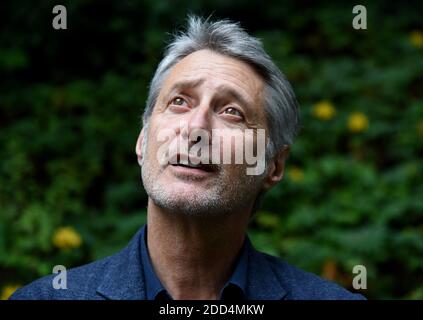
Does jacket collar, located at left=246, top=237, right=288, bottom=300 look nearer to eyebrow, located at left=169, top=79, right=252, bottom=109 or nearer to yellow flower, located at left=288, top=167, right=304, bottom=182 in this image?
eyebrow, located at left=169, top=79, right=252, bottom=109

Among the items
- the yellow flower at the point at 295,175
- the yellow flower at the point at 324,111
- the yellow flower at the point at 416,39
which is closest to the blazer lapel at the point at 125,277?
the yellow flower at the point at 295,175

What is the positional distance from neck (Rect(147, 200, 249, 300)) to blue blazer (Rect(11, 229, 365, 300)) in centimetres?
10

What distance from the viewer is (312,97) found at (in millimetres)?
5504

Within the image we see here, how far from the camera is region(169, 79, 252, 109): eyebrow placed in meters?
2.31

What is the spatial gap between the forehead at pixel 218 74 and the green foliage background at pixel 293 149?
1772mm

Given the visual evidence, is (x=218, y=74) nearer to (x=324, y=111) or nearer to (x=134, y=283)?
(x=134, y=283)

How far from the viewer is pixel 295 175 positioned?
15.4 ft

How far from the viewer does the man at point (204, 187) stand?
218cm

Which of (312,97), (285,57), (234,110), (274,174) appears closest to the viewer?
(234,110)

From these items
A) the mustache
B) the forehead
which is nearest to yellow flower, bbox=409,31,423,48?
the forehead

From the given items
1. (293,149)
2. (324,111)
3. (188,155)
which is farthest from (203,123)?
(324,111)
